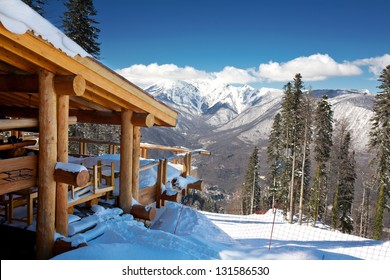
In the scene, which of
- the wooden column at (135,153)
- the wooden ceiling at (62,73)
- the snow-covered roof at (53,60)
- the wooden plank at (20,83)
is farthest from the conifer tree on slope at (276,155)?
the wooden plank at (20,83)

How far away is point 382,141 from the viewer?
71.9ft

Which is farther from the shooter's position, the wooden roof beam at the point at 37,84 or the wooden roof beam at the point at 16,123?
the wooden roof beam at the point at 37,84

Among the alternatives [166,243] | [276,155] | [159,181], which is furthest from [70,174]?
[276,155]

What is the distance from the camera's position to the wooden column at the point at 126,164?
7.66m

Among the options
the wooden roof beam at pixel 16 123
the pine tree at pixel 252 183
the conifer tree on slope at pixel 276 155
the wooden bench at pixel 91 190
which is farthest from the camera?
the pine tree at pixel 252 183

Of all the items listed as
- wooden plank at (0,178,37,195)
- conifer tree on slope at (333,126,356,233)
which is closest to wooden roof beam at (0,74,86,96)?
wooden plank at (0,178,37,195)

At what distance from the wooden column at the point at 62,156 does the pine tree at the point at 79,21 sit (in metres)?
17.7

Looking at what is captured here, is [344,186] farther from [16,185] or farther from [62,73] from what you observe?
[16,185]

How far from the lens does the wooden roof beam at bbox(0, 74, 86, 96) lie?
5.26 meters

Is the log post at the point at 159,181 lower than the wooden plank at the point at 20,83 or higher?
lower

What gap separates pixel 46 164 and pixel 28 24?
245 centimetres

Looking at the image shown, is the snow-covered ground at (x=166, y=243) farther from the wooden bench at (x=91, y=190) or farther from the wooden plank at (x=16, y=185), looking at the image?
the wooden plank at (x=16, y=185)
